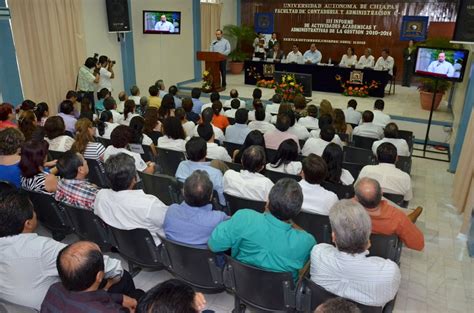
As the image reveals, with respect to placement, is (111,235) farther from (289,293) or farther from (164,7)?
(164,7)

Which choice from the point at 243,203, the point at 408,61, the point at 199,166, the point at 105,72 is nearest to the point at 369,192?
the point at 243,203

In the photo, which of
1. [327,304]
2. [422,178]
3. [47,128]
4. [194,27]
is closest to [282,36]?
→ [194,27]

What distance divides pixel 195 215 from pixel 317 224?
0.92 metres

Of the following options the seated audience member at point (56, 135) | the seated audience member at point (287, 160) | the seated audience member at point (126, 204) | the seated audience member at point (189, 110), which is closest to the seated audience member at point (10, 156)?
the seated audience member at point (56, 135)

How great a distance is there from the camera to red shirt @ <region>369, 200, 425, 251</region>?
2.54 m

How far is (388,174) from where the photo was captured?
3.45 metres

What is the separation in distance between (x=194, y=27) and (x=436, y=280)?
10032 mm

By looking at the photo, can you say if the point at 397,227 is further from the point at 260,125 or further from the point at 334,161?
the point at 260,125

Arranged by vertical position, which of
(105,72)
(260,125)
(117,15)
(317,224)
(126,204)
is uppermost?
(117,15)

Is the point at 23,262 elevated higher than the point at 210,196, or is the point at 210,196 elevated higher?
the point at 210,196

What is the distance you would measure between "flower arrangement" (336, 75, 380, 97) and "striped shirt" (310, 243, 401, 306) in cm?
835

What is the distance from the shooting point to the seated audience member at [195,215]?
2.35 m

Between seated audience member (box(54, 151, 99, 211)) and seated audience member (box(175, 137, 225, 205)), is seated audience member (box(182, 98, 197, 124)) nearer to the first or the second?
seated audience member (box(175, 137, 225, 205))

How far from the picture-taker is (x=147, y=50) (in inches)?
388
